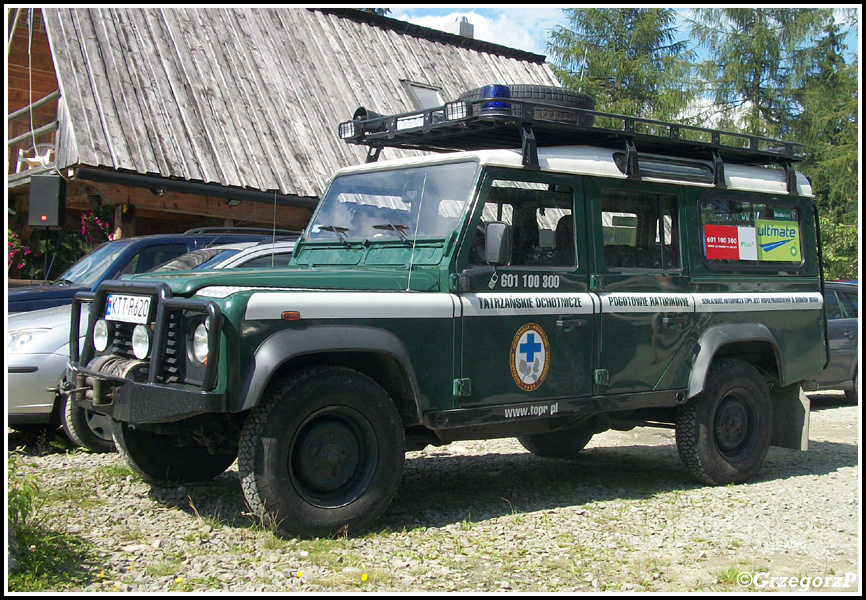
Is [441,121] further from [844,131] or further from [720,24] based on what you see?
[720,24]

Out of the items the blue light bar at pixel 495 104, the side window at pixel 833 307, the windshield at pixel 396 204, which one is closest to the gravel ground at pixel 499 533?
the windshield at pixel 396 204

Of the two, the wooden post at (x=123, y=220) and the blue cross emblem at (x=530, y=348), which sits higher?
the wooden post at (x=123, y=220)

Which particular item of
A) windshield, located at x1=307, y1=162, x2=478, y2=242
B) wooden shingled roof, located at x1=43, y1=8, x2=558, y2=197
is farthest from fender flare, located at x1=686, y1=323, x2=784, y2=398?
wooden shingled roof, located at x1=43, y1=8, x2=558, y2=197

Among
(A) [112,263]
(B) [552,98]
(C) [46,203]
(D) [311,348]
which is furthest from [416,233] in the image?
(C) [46,203]

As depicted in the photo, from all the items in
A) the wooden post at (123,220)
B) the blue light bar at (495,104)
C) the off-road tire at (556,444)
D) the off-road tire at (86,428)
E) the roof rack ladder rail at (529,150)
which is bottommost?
the off-road tire at (556,444)

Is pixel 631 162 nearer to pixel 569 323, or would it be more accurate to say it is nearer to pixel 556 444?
pixel 569 323

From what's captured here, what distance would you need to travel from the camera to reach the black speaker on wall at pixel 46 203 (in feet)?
31.1

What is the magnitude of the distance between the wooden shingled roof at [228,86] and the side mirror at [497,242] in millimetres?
8542

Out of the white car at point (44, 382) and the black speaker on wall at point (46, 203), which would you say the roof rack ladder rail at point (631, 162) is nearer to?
the white car at point (44, 382)

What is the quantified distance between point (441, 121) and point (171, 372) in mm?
2548

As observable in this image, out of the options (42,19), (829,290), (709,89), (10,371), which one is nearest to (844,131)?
(709,89)

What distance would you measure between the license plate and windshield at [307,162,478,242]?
161cm

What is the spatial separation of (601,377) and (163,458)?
9.72 feet

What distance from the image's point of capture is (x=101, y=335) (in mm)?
5254
